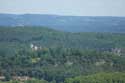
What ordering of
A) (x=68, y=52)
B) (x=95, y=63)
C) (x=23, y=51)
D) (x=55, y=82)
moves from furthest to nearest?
(x=23, y=51), (x=68, y=52), (x=95, y=63), (x=55, y=82)

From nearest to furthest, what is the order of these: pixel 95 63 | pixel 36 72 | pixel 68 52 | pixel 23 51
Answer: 1. pixel 36 72
2. pixel 95 63
3. pixel 68 52
4. pixel 23 51

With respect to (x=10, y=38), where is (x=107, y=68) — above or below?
above

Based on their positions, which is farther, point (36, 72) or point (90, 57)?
point (90, 57)

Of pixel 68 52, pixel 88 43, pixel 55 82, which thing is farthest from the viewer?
pixel 88 43

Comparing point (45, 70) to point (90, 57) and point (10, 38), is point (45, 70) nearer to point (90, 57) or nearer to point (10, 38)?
point (90, 57)

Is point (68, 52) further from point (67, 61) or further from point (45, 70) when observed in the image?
point (45, 70)

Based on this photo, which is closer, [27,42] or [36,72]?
[36,72]

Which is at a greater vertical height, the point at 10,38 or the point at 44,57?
the point at 44,57

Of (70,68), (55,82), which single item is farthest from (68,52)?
(55,82)

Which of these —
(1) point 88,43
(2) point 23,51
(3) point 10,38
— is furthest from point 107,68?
(3) point 10,38
